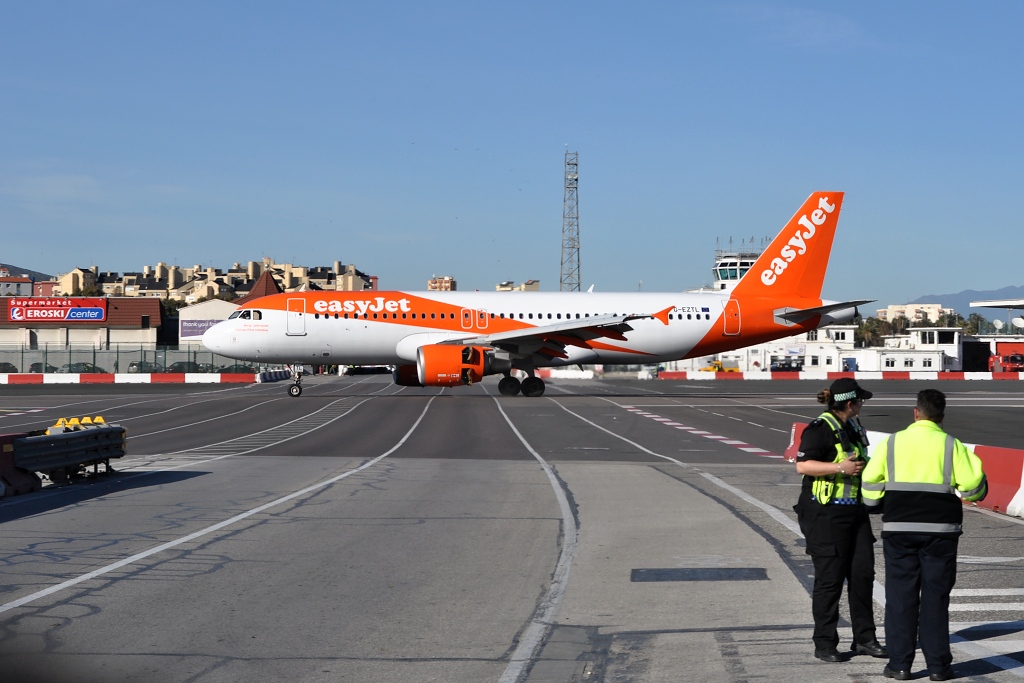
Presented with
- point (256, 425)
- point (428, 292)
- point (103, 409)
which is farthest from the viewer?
point (428, 292)

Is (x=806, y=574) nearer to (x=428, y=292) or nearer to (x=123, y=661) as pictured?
(x=123, y=661)

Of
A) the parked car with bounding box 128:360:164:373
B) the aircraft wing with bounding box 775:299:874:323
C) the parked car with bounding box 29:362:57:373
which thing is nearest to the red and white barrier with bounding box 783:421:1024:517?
the aircraft wing with bounding box 775:299:874:323

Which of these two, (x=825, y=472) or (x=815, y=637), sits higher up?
(x=825, y=472)

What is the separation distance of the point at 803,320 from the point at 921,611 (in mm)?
38547

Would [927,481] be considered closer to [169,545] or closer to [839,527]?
[839,527]

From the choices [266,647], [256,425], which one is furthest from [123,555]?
[256,425]

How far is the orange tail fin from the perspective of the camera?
43906 mm

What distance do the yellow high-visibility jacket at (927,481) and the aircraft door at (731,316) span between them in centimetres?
3731

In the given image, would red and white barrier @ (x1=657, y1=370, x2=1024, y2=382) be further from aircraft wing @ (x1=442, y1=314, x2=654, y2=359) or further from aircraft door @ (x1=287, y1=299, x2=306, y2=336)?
aircraft door @ (x1=287, y1=299, x2=306, y2=336)

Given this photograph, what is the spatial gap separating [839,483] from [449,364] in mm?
30873

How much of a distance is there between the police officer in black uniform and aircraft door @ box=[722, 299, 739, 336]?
121 ft

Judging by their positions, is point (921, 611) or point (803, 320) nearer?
point (921, 611)

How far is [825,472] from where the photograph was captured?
6.82 metres

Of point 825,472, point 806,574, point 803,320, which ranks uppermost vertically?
point 803,320
